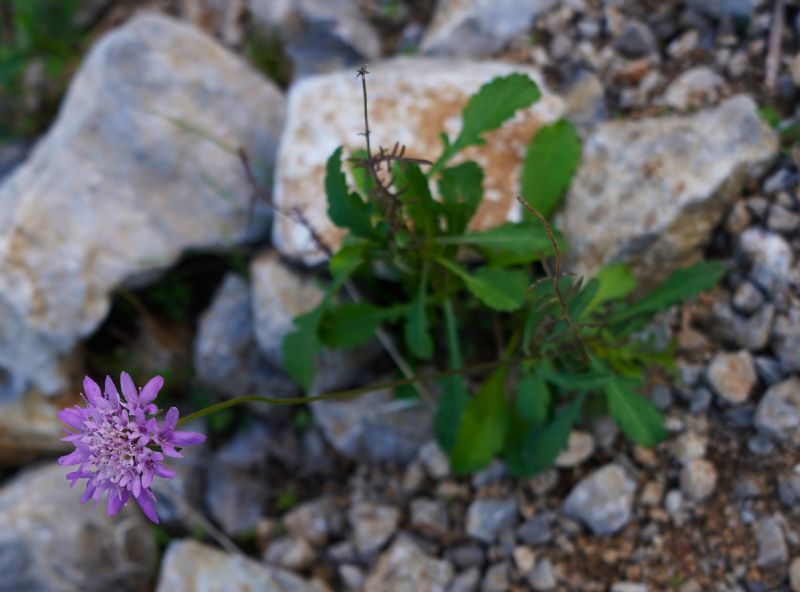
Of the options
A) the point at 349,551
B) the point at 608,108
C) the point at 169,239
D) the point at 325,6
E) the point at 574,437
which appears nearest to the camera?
the point at 574,437

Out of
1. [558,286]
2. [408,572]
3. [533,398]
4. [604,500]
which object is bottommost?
[408,572]

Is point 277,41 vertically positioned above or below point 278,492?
above

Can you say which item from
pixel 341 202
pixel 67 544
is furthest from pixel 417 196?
pixel 67 544

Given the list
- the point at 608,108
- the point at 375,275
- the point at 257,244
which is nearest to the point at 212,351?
the point at 257,244

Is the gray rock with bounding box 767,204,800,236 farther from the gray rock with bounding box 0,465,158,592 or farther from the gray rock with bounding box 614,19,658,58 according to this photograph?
the gray rock with bounding box 0,465,158,592

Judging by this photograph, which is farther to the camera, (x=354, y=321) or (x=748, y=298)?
(x=354, y=321)

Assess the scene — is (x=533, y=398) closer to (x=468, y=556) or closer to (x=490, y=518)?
(x=490, y=518)

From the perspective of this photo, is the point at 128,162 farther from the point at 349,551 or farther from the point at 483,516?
the point at 483,516
